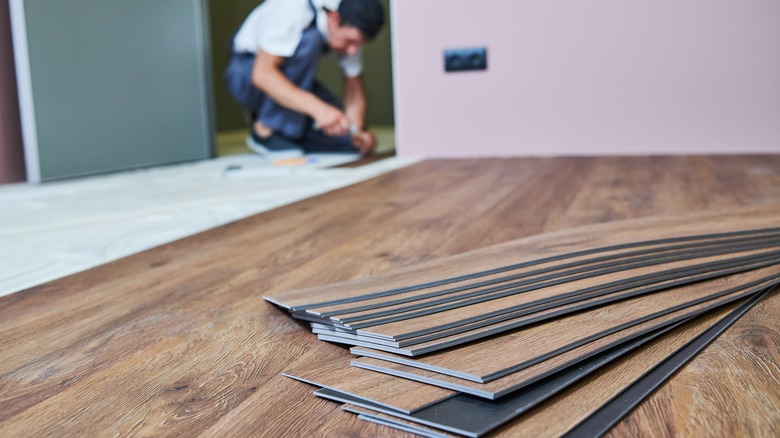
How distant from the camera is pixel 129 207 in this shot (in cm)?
241

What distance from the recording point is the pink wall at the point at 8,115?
308 cm

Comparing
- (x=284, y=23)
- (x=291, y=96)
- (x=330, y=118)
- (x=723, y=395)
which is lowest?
(x=723, y=395)

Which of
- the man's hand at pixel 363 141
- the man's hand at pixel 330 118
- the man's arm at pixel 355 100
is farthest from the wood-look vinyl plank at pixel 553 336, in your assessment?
the man's arm at pixel 355 100

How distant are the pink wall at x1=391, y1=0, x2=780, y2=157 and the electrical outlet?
0.10ft

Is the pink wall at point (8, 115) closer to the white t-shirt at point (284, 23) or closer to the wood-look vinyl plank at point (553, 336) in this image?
the white t-shirt at point (284, 23)

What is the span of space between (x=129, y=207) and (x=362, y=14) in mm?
1873

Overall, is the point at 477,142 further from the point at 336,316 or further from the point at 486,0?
the point at 336,316

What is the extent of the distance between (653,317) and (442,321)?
303 millimetres

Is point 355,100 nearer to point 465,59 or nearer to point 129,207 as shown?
point 465,59

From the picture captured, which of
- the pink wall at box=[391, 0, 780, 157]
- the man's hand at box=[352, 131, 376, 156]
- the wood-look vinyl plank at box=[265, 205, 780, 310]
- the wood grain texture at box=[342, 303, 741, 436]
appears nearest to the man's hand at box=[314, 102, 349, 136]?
the man's hand at box=[352, 131, 376, 156]

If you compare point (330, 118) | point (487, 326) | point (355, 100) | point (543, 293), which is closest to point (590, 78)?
point (330, 118)

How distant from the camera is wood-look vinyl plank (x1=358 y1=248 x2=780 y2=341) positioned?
990mm

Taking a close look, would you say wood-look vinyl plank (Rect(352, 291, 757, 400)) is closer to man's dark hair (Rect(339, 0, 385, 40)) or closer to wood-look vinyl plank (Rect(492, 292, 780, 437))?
wood-look vinyl plank (Rect(492, 292, 780, 437))

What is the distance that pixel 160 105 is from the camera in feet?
12.1
